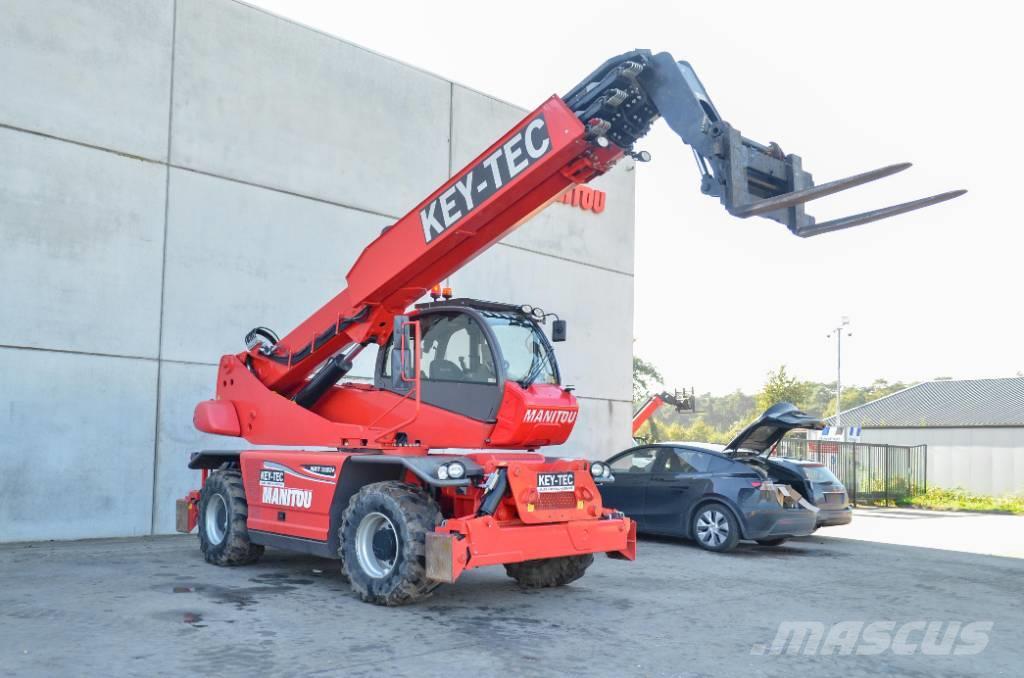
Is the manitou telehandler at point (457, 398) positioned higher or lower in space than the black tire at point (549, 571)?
higher

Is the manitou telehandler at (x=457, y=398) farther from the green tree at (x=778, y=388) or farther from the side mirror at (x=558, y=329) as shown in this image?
the green tree at (x=778, y=388)

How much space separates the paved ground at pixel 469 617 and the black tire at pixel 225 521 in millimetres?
185

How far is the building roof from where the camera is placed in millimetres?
40969

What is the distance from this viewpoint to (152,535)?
12336 mm

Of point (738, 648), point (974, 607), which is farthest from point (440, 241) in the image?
point (974, 607)

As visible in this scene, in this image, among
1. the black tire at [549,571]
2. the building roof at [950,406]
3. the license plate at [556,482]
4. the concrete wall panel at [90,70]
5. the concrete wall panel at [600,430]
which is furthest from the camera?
the building roof at [950,406]

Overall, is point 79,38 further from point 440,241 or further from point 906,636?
point 906,636

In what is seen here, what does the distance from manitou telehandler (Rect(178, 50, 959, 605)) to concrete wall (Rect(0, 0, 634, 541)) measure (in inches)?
103

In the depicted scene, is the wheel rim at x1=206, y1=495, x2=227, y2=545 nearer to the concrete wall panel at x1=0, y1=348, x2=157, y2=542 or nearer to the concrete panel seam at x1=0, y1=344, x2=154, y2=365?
the concrete wall panel at x1=0, y1=348, x2=157, y2=542

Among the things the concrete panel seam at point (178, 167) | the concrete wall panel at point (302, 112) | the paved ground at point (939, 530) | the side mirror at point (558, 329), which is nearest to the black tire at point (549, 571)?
the side mirror at point (558, 329)

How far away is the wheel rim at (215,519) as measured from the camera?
9859 mm

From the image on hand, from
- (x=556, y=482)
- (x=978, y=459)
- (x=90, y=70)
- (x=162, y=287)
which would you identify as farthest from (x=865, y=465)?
(x=90, y=70)

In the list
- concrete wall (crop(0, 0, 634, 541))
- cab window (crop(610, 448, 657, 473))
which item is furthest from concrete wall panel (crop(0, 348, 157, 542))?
cab window (crop(610, 448, 657, 473))

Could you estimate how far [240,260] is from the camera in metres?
13.4
